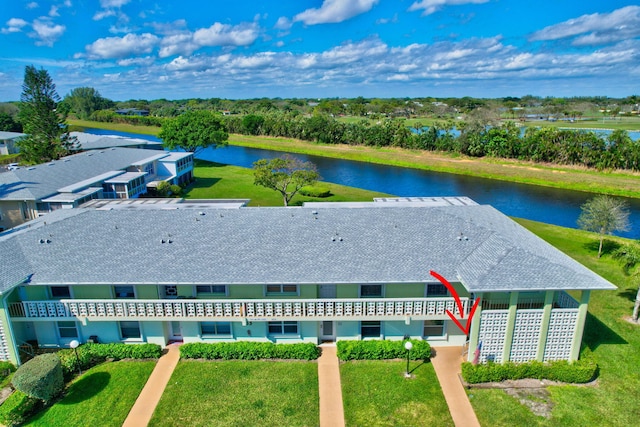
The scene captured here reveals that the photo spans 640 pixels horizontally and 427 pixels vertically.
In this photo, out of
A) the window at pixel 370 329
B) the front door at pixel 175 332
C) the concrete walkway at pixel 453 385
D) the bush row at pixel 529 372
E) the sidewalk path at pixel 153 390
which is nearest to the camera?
the concrete walkway at pixel 453 385

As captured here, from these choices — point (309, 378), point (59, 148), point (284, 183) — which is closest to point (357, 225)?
point (309, 378)

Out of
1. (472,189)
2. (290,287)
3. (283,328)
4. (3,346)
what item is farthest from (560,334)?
(472,189)

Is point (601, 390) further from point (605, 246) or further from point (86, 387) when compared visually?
point (86, 387)

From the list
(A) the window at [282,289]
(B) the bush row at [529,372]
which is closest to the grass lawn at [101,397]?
(A) the window at [282,289]

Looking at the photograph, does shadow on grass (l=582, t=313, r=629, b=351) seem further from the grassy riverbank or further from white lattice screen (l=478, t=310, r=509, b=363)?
the grassy riverbank

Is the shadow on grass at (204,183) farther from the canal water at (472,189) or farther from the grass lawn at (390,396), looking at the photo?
the grass lawn at (390,396)
